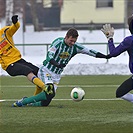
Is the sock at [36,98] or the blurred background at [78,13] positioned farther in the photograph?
the blurred background at [78,13]

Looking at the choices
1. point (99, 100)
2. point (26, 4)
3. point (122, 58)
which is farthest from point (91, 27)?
point (99, 100)

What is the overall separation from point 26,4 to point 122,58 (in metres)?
17.8

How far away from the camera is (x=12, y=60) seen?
11.9 meters

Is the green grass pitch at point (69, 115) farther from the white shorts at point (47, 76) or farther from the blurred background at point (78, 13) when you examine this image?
the blurred background at point (78, 13)

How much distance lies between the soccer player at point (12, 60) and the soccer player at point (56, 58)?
0.66ft

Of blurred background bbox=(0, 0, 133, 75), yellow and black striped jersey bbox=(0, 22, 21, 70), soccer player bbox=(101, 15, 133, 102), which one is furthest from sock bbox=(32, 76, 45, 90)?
blurred background bbox=(0, 0, 133, 75)

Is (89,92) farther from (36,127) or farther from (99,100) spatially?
(36,127)

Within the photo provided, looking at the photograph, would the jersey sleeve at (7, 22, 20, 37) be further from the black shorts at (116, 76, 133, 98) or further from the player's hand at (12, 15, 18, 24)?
the black shorts at (116, 76, 133, 98)

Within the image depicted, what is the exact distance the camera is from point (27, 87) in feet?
56.2

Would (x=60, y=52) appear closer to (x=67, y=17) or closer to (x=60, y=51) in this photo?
(x=60, y=51)

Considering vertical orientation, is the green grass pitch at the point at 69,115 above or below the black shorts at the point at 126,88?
below

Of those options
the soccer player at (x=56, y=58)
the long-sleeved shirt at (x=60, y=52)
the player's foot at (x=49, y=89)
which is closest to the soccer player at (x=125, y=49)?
the soccer player at (x=56, y=58)

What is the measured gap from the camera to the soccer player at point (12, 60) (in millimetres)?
11688

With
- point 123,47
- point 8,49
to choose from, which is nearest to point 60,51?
point 8,49
